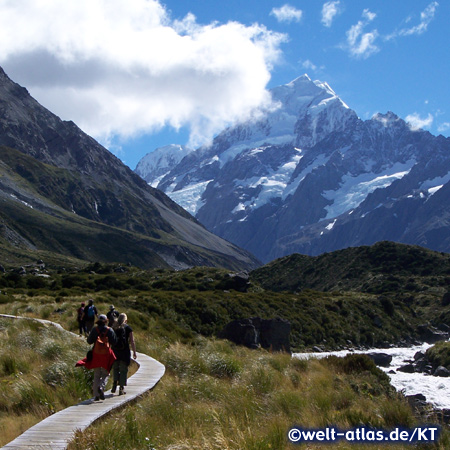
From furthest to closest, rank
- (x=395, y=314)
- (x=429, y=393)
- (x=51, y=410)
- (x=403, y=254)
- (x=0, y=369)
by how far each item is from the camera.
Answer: (x=403, y=254)
(x=395, y=314)
(x=429, y=393)
(x=0, y=369)
(x=51, y=410)

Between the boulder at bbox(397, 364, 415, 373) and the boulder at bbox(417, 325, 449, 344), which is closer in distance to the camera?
the boulder at bbox(397, 364, 415, 373)

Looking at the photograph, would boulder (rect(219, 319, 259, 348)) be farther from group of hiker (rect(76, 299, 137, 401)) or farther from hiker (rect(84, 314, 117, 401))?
hiker (rect(84, 314, 117, 401))

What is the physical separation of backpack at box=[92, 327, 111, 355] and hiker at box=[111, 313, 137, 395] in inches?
18.8

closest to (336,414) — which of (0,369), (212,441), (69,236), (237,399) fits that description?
(237,399)

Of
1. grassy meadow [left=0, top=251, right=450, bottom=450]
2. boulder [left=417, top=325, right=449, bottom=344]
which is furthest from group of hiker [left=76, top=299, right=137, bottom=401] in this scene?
boulder [left=417, top=325, right=449, bottom=344]

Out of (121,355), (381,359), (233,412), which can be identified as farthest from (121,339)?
(381,359)

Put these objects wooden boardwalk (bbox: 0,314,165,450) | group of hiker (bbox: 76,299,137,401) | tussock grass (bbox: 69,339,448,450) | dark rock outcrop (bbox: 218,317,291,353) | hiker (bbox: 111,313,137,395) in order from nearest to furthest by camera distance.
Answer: tussock grass (bbox: 69,339,448,450)
wooden boardwalk (bbox: 0,314,165,450)
group of hiker (bbox: 76,299,137,401)
hiker (bbox: 111,313,137,395)
dark rock outcrop (bbox: 218,317,291,353)

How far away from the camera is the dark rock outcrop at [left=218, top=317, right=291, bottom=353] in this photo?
34000 mm

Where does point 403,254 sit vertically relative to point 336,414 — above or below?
above

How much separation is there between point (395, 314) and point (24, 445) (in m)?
61.2

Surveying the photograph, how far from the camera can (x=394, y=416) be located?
11.0m

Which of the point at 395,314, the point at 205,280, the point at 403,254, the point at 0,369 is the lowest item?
the point at 0,369

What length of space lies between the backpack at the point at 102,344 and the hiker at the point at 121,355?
48 cm

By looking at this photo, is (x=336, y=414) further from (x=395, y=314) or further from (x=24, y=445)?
(x=395, y=314)
